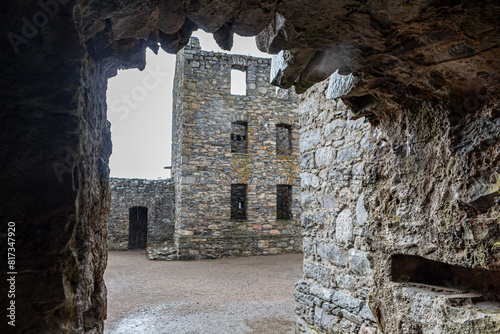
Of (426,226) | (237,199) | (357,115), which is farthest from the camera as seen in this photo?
(237,199)

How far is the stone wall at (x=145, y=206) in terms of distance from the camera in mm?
13145

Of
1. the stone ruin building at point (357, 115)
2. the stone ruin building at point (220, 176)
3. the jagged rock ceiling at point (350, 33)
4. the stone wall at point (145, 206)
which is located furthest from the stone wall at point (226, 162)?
the jagged rock ceiling at point (350, 33)

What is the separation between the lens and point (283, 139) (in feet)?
45.4

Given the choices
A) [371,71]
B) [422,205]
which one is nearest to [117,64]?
[371,71]

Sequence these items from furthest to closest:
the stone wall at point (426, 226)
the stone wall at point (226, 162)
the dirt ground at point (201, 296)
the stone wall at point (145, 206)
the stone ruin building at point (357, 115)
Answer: the stone wall at point (145, 206)
the stone wall at point (226, 162)
the dirt ground at point (201, 296)
the stone wall at point (426, 226)
the stone ruin building at point (357, 115)

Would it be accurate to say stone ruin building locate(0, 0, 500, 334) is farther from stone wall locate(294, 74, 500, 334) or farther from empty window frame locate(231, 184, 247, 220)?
empty window frame locate(231, 184, 247, 220)

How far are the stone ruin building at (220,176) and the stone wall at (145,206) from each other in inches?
1.5

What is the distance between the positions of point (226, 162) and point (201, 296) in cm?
582

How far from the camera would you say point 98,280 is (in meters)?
1.65

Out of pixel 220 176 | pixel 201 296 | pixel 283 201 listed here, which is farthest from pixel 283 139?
pixel 201 296

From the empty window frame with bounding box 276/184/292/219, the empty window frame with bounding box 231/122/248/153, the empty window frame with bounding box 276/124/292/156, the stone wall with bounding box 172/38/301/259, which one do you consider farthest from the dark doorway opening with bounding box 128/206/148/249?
the empty window frame with bounding box 276/124/292/156

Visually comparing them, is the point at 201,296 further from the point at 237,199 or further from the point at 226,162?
the point at 237,199

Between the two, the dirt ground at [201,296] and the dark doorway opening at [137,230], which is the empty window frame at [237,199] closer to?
the dirt ground at [201,296]

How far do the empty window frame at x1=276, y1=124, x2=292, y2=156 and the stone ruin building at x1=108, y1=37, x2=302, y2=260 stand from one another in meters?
0.08
